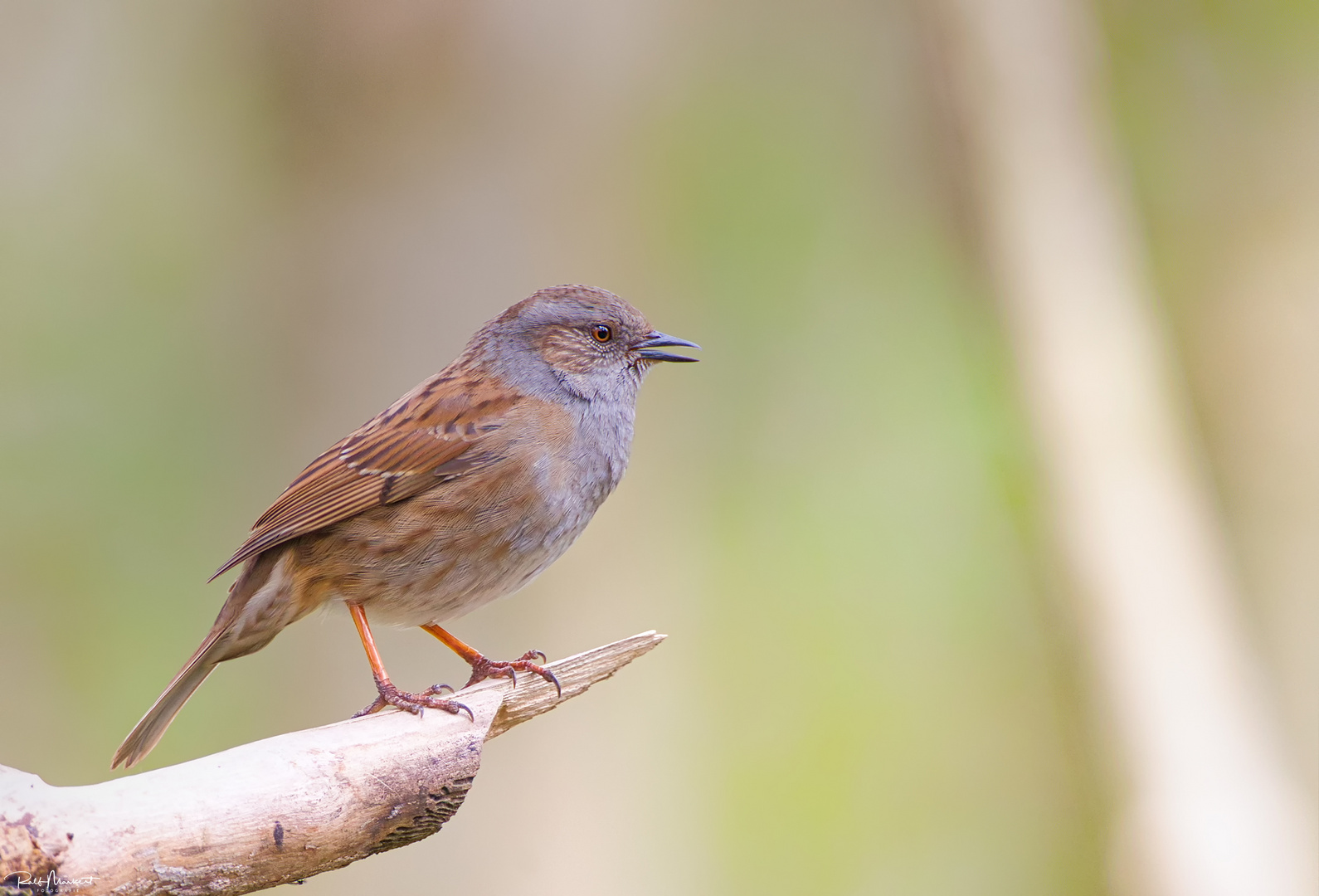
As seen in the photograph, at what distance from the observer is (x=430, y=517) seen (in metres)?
3.40

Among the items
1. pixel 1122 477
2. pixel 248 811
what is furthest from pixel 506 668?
pixel 1122 477

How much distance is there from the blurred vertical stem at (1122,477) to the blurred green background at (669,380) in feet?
1.35

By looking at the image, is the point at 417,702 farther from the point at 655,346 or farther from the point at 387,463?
the point at 655,346

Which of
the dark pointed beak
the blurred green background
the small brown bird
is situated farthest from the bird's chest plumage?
the blurred green background

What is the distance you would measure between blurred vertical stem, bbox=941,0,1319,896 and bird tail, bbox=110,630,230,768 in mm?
4649

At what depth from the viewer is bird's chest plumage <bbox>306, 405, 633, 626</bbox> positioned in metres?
3.36

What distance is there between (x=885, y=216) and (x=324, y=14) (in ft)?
14.8

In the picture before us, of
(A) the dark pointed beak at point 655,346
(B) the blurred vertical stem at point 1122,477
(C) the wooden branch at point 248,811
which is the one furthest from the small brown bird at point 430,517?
(B) the blurred vertical stem at point 1122,477

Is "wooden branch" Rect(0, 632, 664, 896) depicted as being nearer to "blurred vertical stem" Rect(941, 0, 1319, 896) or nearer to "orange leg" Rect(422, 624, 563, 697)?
"orange leg" Rect(422, 624, 563, 697)

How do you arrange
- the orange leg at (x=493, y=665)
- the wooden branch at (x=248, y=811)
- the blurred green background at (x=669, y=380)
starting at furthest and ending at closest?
the blurred green background at (x=669, y=380) < the orange leg at (x=493, y=665) < the wooden branch at (x=248, y=811)

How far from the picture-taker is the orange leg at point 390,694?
2973 mm

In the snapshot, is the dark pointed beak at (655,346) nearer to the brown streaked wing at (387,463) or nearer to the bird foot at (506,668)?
the brown streaked wing at (387,463)

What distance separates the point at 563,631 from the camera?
5.56 meters

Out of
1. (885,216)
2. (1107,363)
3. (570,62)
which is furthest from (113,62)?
(1107,363)
